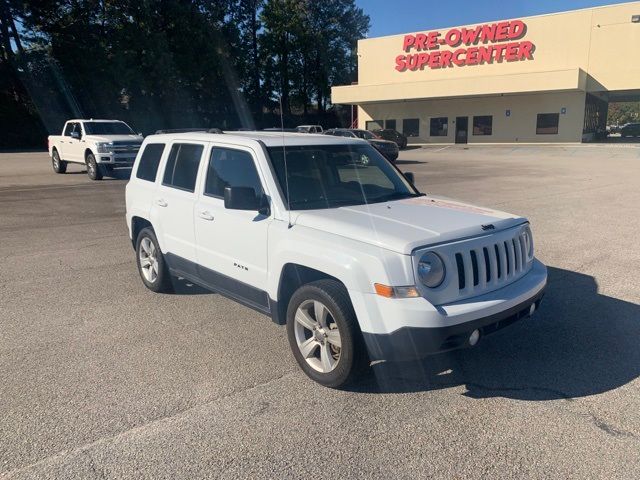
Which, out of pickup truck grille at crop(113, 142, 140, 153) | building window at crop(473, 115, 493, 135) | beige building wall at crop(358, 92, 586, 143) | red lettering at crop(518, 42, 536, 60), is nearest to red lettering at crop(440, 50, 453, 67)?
beige building wall at crop(358, 92, 586, 143)

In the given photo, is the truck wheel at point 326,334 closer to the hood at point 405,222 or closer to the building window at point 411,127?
the hood at point 405,222

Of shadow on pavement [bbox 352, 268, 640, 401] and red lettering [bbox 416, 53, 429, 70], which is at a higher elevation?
red lettering [bbox 416, 53, 429, 70]

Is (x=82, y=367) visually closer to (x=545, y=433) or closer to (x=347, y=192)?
(x=347, y=192)

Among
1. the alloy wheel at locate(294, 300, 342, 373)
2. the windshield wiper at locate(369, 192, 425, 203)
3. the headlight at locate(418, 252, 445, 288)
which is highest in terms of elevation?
the windshield wiper at locate(369, 192, 425, 203)

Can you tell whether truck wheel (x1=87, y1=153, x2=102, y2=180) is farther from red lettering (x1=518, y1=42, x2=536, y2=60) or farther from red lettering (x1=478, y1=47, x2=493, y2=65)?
red lettering (x1=518, y1=42, x2=536, y2=60)

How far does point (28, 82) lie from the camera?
39.9m

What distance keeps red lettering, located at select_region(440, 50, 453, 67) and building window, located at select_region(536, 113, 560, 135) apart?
852 cm

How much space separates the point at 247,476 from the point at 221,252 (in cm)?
216

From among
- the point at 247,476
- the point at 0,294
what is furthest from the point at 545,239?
the point at 0,294

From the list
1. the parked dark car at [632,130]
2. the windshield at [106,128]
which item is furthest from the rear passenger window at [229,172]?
the parked dark car at [632,130]

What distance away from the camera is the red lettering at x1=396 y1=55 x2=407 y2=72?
1772 inches

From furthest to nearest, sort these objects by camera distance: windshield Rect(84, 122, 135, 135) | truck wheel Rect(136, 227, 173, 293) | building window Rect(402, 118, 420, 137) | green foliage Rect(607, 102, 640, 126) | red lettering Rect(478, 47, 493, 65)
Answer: green foliage Rect(607, 102, 640, 126), building window Rect(402, 118, 420, 137), red lettering Rect(478, 47, 493, 65), windshield Rect(84, 122, 135, 135), truck wheel Rect(136, 227, 173, 293)

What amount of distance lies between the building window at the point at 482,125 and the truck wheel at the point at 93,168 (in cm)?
3409

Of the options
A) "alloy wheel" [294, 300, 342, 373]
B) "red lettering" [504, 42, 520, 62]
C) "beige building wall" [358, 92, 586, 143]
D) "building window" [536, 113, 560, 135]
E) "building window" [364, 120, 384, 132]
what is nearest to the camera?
"alloy wheel" [294, 300, 342, 373]
